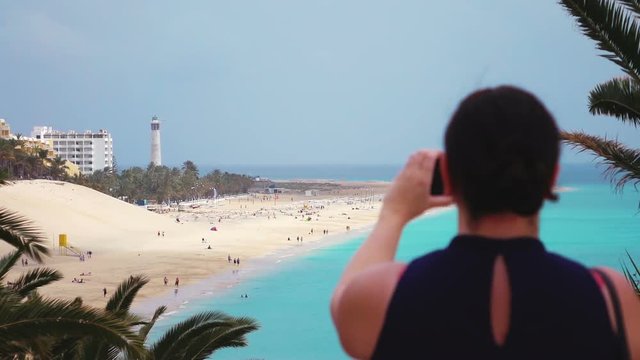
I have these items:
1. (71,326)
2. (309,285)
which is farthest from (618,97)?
(309,285)

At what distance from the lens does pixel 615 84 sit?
6184mm

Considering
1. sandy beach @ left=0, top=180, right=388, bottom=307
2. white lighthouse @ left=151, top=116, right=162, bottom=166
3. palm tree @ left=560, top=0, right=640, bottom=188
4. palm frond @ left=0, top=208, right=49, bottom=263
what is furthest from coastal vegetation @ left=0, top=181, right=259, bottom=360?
white lighthouse @ left=151, top=116, right=162, bottom=166

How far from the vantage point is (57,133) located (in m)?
134

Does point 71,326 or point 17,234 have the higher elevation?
point 17,234

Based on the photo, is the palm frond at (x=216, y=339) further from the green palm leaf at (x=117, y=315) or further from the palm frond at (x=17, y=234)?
the palm frond at (x=17, y=234)

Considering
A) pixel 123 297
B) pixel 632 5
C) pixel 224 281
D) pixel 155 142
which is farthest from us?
pixel 155 142

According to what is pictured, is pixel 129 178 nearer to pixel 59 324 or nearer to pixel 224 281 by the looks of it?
pixel 224 281

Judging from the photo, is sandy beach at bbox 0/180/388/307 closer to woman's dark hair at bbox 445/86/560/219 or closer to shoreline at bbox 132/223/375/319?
shoreline at bbox 132/223/375/319

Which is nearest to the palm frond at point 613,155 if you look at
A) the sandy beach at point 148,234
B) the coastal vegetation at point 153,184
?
the sandy beach at point 148,234

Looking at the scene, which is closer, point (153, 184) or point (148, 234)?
point (148, 234)

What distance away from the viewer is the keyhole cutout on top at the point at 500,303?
1250 mm

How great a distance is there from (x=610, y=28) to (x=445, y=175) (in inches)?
193

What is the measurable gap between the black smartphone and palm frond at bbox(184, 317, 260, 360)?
25.1ft

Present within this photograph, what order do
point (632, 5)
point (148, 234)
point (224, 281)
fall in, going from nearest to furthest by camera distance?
point (632, 5) < point (224, 281) < point (148, 234)
